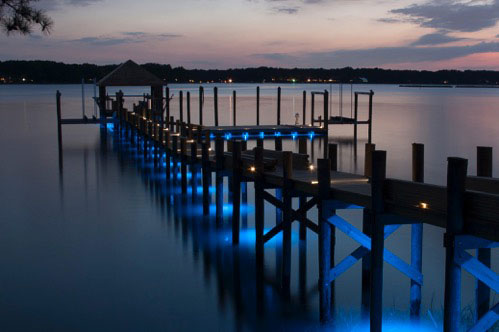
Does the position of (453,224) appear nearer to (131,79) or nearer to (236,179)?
(236,179)

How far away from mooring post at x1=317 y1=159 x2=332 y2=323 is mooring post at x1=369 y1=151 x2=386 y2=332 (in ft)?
4.05

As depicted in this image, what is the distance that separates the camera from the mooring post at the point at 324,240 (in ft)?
28.8

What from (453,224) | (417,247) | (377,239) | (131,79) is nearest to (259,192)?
(417,247)

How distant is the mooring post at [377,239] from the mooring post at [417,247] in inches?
52.7

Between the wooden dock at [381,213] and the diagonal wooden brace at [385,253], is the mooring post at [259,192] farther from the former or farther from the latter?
the diagonal wooden brace at [385,253]

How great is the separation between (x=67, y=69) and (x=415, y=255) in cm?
Answer: 17228

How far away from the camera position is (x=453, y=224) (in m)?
6.46

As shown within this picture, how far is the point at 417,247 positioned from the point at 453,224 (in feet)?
7.96

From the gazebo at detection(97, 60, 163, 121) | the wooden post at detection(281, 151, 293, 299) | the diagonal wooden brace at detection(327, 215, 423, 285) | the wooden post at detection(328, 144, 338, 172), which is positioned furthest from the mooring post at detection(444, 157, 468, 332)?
the gazebo at detection(97, 60, 163, 121)

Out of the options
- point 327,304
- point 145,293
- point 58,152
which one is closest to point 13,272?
point 145,293

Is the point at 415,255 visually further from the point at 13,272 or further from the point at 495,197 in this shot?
the point at 13,272

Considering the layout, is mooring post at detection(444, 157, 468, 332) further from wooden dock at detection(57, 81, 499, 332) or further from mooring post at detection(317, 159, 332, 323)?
mooring post at detection(317, 159, 332, 323)

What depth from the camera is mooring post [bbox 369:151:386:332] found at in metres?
7.53

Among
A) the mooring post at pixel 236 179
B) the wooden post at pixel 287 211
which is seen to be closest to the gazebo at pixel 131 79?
the mooring post at pixel 236 179
